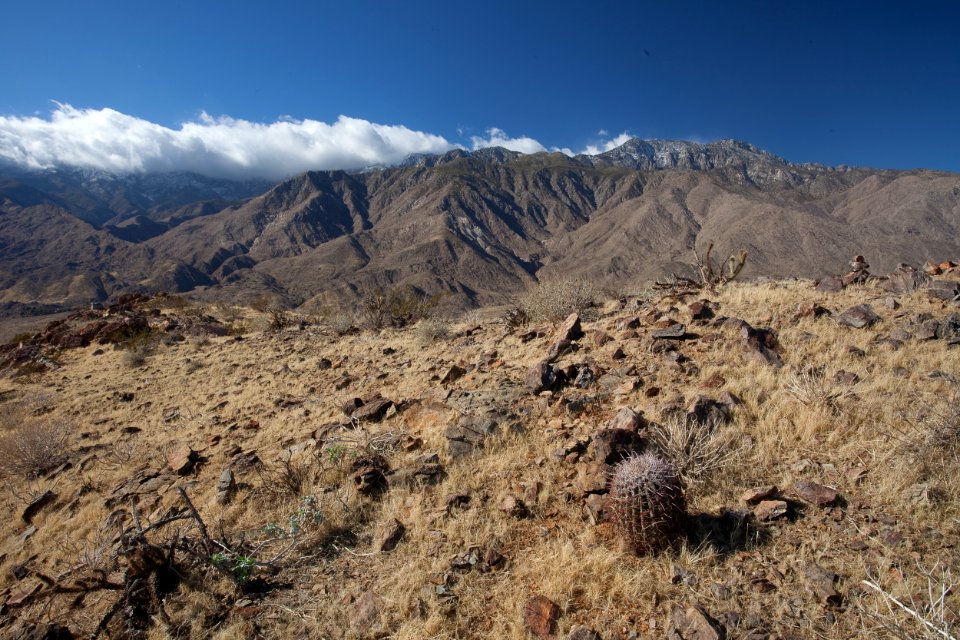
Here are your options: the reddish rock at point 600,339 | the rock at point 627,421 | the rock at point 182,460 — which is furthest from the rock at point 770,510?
the rock at point 182,460

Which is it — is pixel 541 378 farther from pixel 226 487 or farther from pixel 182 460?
pixel 182 460

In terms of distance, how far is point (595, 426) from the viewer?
5.20 metres

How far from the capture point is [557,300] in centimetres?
1166

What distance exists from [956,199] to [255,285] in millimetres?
185323

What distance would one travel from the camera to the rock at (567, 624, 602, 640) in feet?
9.32

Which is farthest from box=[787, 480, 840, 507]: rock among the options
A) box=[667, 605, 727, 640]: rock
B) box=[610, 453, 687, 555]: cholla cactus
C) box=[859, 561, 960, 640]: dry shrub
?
box=[667, 605, 727, 640]: rock

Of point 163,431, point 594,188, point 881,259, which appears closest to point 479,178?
point 594,188

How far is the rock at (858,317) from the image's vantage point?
6.64 m

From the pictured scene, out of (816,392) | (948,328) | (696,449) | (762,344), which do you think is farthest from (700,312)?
(696,449)

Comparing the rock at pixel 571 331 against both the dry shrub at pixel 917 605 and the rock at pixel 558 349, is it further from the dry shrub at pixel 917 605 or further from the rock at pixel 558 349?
the dry shrub at pixel 917 605

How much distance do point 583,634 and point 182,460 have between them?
6.35m

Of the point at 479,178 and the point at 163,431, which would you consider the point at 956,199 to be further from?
the point at 163,431

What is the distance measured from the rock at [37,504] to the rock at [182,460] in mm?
1614

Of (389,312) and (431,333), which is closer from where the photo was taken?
(431,333)
